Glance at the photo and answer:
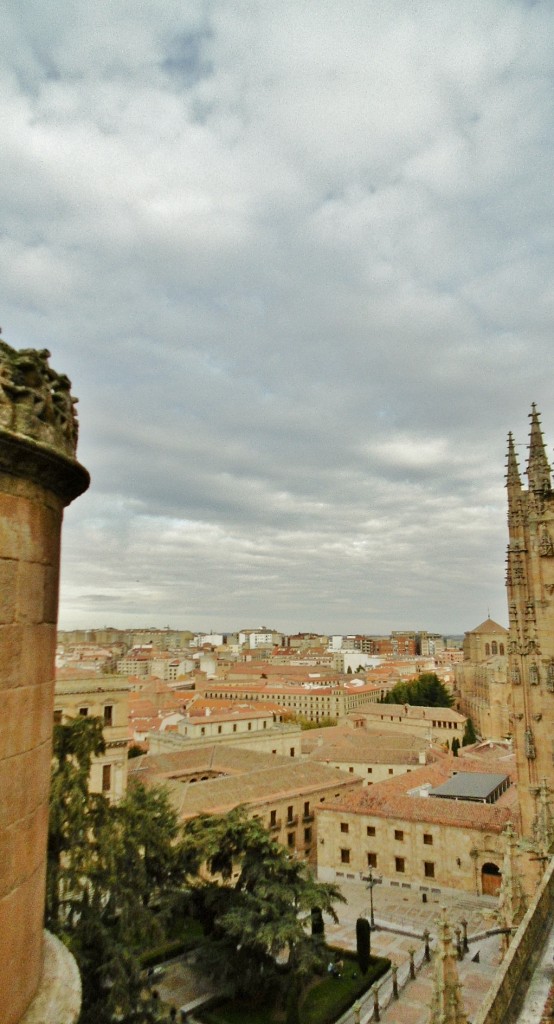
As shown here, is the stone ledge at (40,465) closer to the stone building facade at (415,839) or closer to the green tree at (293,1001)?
the green tree at (293,1001)

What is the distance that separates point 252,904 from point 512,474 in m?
16.3

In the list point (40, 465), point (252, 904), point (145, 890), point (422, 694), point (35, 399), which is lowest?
point (422, 694)

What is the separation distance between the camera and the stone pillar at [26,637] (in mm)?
3297

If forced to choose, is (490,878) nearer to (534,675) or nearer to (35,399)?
(534,675)

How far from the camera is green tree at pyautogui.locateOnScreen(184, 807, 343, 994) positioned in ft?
66.8

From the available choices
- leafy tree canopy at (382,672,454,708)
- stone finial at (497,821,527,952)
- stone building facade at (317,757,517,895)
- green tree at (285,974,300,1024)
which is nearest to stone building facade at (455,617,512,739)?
leafy tree canopy at (382,672,454,708)

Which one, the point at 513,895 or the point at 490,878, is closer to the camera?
the point at 513,895

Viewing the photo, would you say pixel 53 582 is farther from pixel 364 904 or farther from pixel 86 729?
pixel 364 904

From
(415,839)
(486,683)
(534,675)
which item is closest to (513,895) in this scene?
Result: (534,675)

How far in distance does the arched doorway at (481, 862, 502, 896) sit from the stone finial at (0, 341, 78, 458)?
33441 mm

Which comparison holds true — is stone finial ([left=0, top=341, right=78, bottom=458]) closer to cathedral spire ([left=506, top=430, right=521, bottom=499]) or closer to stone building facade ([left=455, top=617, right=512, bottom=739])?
cathedral spire ([left=506, top=430, right=521, bottom=499])

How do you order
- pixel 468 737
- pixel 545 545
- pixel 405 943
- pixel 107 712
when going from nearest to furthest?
pixel 545 545 → pixel 405 943 → pixel 107 712 → pixel 468 737

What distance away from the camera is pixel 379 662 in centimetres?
17238

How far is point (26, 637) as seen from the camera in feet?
11.4
